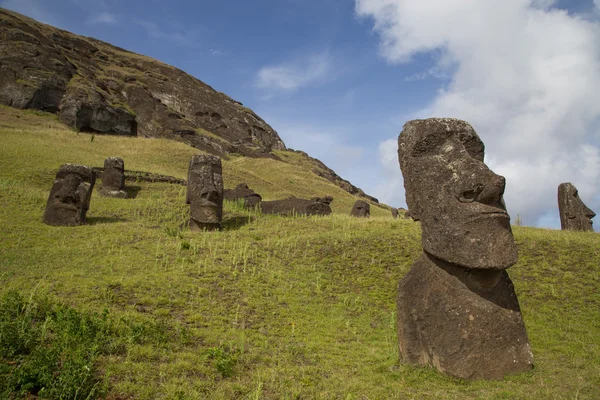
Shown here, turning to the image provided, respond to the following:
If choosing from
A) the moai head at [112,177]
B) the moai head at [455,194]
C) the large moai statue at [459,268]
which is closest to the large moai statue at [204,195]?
the moai head at [112,177]

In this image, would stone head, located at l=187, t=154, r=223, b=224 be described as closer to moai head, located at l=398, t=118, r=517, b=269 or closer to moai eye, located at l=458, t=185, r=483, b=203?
moai head, located at l=398, t=118, r=517, b=269

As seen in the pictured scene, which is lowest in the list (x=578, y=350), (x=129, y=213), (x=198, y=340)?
(x=198, y=340)

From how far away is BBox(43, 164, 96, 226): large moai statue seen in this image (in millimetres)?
15320

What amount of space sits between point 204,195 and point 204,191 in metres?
0.17

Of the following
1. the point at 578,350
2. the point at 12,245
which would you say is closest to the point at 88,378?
the point at 578,350

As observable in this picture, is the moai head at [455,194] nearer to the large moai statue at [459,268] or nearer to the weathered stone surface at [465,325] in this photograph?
the large moai statue at [459,268]

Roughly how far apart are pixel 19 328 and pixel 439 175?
232 inches

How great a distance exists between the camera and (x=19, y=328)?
17.2 feet

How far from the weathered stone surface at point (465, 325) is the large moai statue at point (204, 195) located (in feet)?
38.7

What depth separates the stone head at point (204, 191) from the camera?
1658 centimetres

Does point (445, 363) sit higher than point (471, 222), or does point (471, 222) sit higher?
point (471, 222)

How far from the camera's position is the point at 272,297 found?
9.50 metres

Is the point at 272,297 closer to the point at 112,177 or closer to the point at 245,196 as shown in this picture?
the point at 245,196

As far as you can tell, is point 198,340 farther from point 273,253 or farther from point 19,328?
point 273,253
